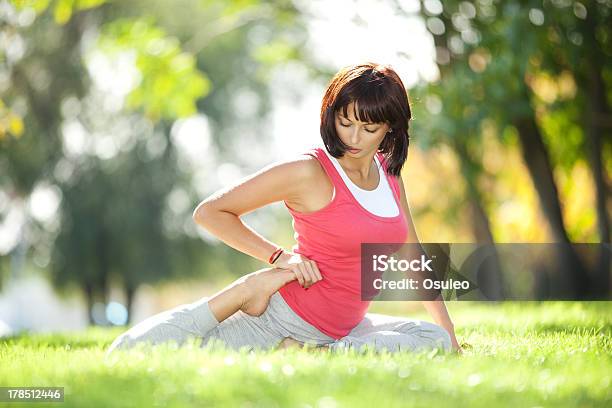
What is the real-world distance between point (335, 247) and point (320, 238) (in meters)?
0.08

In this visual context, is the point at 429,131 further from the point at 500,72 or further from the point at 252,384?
the point at 252,384

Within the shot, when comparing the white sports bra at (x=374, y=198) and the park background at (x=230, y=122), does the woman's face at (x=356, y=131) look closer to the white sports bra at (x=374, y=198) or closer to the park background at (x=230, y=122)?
the white sports bra at (x=374, y=198)

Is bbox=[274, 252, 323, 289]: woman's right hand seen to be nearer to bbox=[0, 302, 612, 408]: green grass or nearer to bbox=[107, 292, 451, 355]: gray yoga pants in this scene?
bbox=[107, 292, 451, 355]: gray yoga pants

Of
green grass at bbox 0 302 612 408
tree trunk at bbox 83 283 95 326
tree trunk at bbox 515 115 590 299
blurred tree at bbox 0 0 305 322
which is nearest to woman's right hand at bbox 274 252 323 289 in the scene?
green grass at bbox 0 302 612 408

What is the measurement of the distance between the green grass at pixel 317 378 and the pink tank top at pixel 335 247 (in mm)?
297

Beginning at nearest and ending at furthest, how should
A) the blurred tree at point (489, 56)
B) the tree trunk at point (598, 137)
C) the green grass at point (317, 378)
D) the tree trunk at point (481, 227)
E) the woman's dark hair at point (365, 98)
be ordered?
1. the green grass at point (317, 378)
2. the woman's dark hair at point (365, 98)
3. the blurred tree at point (489, 56)
4. the tree trunk at point (598, 137)
5. the tree trunk at point (481, 227)

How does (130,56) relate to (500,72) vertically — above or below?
above

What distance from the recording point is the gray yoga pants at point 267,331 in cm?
379

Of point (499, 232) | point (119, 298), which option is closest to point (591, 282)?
point (499, 232)

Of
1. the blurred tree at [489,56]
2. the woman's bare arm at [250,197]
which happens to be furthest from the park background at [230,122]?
the woman's bare arm at [250,197]

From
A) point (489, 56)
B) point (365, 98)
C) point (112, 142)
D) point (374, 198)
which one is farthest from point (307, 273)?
point (112, 142)

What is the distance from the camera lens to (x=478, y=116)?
9.25 metres

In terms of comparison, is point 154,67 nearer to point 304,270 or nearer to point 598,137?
point 598,137

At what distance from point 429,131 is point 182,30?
11.9 m
